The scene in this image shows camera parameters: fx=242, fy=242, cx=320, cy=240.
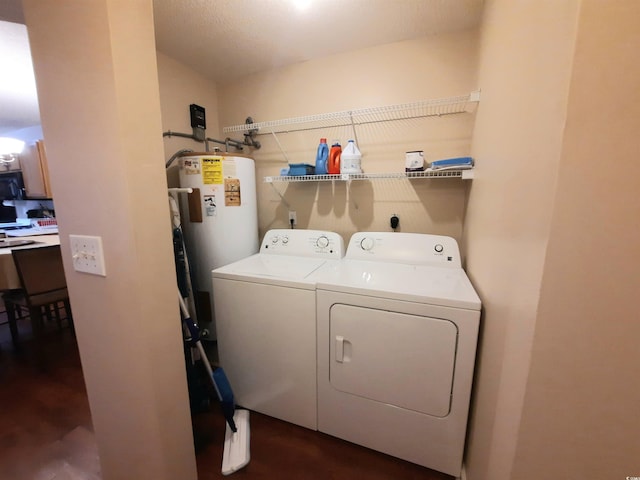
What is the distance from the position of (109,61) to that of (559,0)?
114 cm

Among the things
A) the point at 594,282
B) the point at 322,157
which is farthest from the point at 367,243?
the point at 594,282

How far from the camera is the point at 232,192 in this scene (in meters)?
1.75

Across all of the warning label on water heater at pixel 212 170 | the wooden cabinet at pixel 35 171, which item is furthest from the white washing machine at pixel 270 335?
the wooden cabinet at pixel 35 171

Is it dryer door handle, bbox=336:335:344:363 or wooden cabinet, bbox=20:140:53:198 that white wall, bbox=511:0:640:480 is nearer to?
dryer door handle, bbox=336:335:344:363

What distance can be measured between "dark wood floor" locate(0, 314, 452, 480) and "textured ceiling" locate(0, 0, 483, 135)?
229 centimetres

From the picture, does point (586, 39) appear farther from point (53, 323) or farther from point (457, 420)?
point (53, 323)

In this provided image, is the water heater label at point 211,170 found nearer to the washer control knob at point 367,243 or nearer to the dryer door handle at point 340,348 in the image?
the washer control knob at point 367,243

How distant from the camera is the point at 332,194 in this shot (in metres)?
2.04

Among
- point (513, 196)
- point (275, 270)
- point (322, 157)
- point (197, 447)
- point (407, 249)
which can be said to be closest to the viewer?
point (513, 196)

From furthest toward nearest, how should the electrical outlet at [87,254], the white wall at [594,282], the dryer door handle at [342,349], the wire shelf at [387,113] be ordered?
1. the wire shelf at [387,113]
2. the dryer door handle at [342,349]
3. the electrical outlet at [87,254]
4. the white wall at [594,282]

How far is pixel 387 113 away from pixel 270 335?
172cm

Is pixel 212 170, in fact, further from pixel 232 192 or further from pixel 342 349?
pixel 342 349

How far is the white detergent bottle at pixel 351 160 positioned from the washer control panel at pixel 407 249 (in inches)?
18.5

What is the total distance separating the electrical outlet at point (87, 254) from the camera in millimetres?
830
